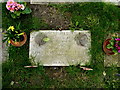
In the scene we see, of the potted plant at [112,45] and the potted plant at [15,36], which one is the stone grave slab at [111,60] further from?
the potted plant at [15,36]

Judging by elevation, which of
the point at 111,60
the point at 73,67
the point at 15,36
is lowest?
the point at 73,67

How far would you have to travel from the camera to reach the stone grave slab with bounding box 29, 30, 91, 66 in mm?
4020

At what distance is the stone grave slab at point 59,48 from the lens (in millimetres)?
4020

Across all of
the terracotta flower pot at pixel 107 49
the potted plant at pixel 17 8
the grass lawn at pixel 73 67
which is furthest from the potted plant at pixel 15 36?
the terracotta flower pot at pixel 107 49

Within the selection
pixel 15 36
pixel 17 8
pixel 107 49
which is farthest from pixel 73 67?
pixel 17 8

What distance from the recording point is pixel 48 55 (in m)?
4.03

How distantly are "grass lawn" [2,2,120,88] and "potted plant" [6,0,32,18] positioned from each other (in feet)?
0.50

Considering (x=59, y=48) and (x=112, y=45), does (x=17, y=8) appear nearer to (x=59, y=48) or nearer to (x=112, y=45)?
(x=59, y=48)

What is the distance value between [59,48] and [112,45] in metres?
1.13

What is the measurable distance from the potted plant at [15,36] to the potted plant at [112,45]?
1.76m

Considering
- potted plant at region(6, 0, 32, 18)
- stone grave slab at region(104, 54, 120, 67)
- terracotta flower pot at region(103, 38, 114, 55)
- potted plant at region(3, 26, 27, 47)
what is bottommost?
stone grave slab at region(104, 54, 120, 67)

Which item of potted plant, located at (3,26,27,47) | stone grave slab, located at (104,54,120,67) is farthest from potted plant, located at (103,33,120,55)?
potted plant, located at (3,26,27,47)

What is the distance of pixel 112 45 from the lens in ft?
12.2

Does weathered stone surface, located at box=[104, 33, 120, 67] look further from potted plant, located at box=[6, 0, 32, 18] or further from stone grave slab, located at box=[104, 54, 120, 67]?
potted plant, located at box=[6, 0, 32, 18]
